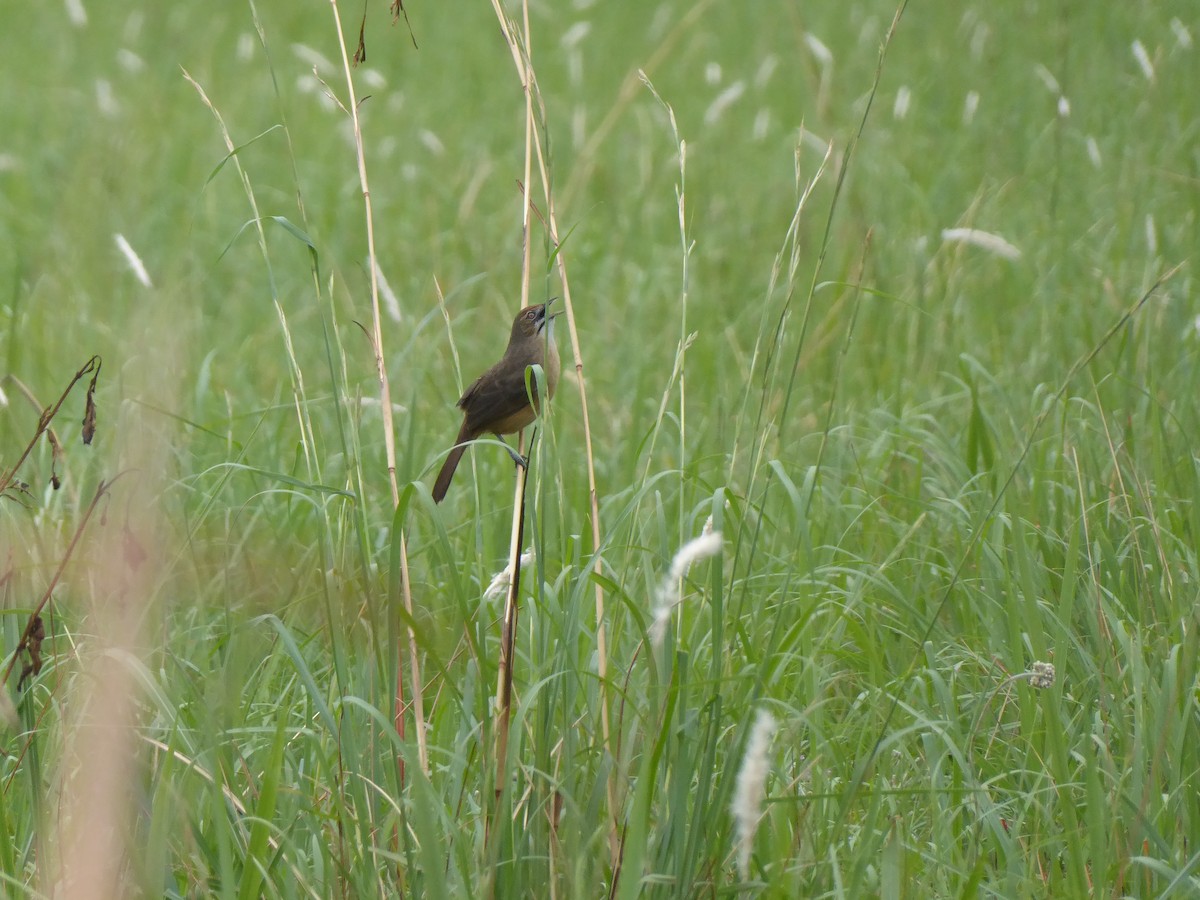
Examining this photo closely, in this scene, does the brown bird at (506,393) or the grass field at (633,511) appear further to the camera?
the brown bird at (506,393)

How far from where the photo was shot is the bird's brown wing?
3.47 m

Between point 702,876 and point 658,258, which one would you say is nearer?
point 702,876

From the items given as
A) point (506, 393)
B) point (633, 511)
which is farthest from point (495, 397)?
point (633, 511)

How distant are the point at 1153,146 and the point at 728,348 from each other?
3.00 meters

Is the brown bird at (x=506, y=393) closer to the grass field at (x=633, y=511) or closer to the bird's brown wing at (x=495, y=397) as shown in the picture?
the bird's brown wing at (x=495, y=397)

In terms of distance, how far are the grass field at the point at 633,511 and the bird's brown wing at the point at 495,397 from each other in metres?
0.29

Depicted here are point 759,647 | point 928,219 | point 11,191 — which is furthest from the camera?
point 11,191

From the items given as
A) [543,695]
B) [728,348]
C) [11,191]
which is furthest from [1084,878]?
[11,191]

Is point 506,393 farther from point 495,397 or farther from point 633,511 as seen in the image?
A: point 633,511

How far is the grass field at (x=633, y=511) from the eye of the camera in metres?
2.12

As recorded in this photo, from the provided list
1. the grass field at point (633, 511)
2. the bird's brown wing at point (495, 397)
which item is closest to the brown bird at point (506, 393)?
the bird's brown wing at point (495, 397)

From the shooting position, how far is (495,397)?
3553 mm

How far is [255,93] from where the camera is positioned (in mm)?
9375

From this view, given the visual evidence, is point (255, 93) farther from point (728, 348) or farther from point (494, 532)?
point (494, 532)
